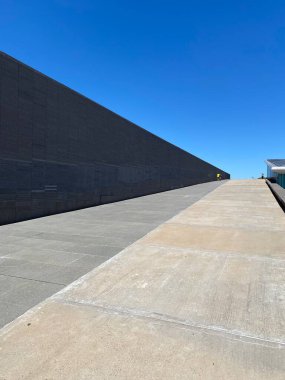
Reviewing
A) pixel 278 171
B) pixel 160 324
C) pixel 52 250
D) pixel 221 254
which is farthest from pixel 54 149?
pixel 278 171

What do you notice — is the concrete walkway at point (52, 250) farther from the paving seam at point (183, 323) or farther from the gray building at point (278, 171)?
the gray building at point (278, 171)

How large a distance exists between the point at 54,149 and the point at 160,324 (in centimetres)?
941

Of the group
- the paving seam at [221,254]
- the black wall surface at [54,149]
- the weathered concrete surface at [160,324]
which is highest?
the black wall surface at [54,149]

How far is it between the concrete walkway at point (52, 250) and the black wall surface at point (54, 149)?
1.08 meters

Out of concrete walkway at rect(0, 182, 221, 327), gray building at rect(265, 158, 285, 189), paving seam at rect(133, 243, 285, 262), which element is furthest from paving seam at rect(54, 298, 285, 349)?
gray building at rect(265, 158, 285, 189)

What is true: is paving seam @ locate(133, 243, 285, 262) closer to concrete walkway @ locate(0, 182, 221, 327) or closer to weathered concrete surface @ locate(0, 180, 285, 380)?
weathered concrete surface @ locate(0, 180, 285, 380)

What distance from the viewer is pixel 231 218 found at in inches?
430

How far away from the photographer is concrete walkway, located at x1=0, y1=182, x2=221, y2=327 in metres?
4.25

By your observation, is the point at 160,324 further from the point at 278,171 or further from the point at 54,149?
the point at 278,171

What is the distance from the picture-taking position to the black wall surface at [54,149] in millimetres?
9577

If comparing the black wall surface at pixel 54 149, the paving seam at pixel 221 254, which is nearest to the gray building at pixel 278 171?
the black wall surface at pixel 54 149

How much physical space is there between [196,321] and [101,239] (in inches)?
170

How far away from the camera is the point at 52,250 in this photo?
6395 millimetres

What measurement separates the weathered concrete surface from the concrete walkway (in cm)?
31
